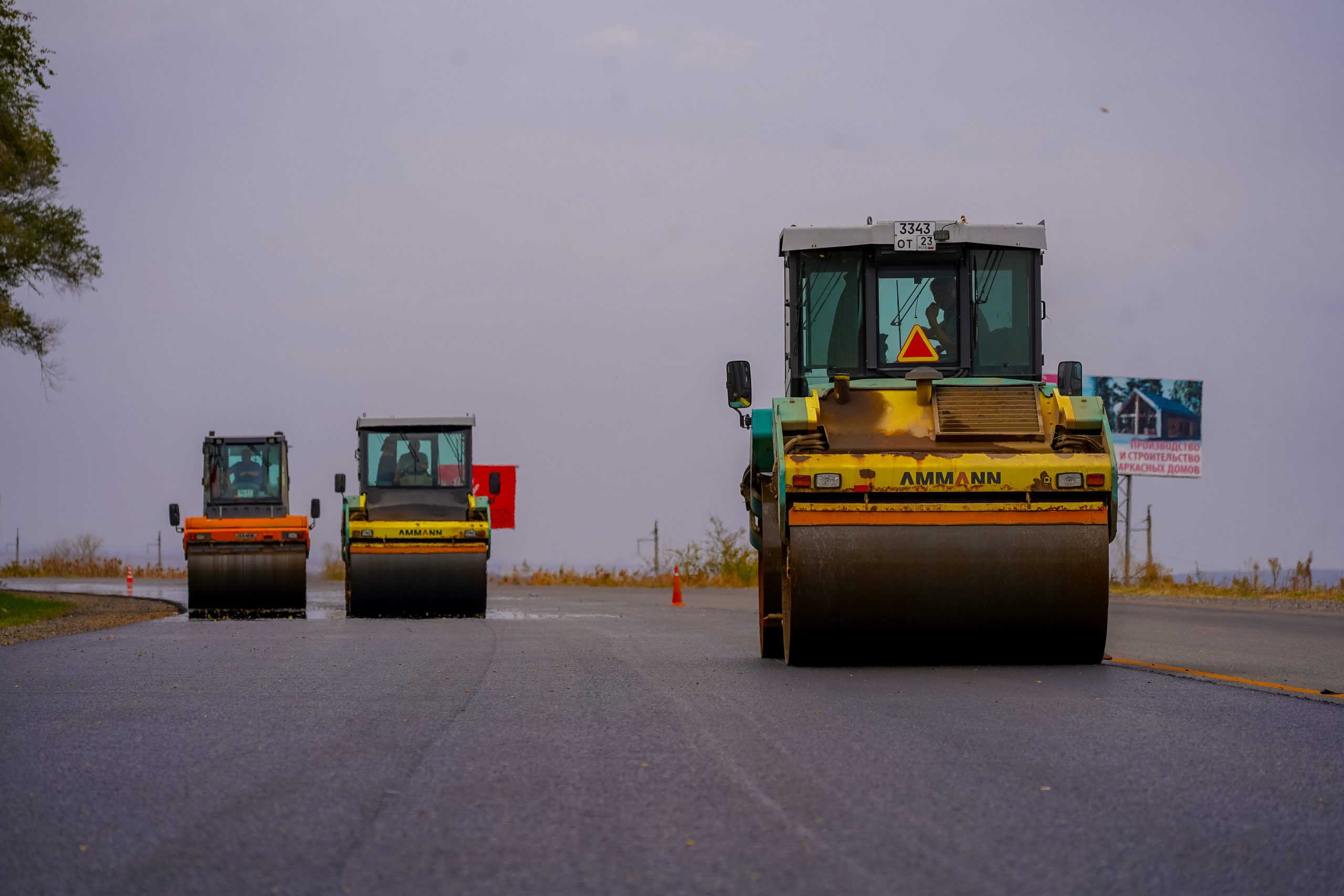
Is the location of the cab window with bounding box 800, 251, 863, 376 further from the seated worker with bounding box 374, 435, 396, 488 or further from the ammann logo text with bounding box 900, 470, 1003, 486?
the seated worker with bounding box 374, 435, 396, 488

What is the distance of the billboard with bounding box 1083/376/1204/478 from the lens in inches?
1954

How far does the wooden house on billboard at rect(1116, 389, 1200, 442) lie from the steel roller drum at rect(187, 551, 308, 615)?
1242 inches

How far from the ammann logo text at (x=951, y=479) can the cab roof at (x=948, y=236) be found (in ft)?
8.98

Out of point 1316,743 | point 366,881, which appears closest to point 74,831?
point 366,881

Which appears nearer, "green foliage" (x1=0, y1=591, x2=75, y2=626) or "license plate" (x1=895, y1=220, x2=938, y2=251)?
"license plate" (x1=895, y1=220, x2=938, y2=251)

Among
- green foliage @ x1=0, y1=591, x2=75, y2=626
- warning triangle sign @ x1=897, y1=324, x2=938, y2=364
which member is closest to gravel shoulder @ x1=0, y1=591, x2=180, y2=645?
green foliage @ x1=0, y1=591, x2=75, y2=626

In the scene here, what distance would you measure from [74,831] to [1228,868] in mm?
3539

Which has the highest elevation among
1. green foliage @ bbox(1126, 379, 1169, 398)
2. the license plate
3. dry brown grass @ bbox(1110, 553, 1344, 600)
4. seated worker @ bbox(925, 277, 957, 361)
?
green foliage @ bbox(1126, 379, 1169, 398)

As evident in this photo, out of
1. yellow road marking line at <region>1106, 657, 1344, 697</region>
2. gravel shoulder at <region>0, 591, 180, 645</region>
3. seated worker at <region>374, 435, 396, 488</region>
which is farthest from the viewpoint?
seated worker at <region>374, 435, 396, 488</region>

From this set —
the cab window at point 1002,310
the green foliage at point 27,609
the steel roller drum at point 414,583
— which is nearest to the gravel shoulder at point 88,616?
the green foliage at point 27,609

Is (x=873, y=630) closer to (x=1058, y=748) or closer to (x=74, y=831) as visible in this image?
(x=1058, y=748)

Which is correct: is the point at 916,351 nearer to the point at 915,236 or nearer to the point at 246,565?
the point at 915,236

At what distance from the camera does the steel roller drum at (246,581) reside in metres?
25.7

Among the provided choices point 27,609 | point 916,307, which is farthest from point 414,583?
point 916,307
